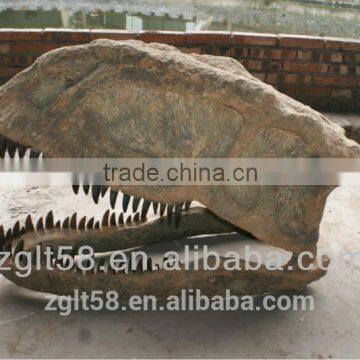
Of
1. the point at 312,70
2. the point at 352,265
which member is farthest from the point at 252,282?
the point at 312,70

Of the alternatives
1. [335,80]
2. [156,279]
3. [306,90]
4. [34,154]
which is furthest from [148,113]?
[335,80]

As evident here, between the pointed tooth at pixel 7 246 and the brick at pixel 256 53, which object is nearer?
the pointed tooth at pixel 7 246

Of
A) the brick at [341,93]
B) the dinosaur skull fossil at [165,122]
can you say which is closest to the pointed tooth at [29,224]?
the dinosaur skull fossil at [165,122]

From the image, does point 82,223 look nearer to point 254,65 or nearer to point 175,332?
point 175,332

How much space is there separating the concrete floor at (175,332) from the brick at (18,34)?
9.30ft

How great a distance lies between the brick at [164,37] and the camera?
4673 millimetres

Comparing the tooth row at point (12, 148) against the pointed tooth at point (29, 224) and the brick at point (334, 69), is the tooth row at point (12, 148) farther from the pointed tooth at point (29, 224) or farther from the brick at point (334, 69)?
the brick at point (334, 69)

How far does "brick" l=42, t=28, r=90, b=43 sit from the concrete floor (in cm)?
277

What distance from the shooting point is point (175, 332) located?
2.30m

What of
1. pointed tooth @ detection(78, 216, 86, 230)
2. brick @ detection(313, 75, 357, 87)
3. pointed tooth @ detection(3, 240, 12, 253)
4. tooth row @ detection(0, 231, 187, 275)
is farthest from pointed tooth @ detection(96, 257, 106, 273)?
brick @ detection(313, 75, 357, 87)

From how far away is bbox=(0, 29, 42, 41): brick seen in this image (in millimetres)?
4674

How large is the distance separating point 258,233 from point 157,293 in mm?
543

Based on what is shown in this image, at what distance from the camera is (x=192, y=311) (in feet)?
7.92

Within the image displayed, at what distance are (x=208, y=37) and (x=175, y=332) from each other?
3145mm
